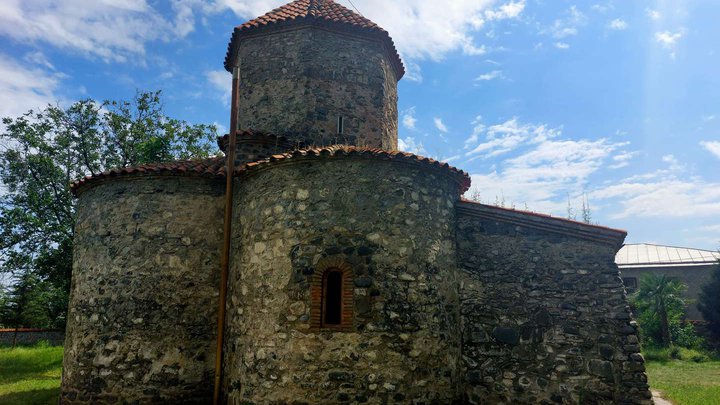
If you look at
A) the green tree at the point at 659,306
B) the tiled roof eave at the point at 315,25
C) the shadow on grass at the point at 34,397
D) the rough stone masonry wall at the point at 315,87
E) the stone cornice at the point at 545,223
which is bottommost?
the shadow on grass at the point at 34,397

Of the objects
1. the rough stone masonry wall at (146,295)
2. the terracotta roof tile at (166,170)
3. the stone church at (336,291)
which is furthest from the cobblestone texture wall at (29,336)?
the terracotta roof tile at (166,170)

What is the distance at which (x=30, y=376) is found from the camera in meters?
15.6

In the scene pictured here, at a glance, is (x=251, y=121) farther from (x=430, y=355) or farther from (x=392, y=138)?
(x=430, y=355)

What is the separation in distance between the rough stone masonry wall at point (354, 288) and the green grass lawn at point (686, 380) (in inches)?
314

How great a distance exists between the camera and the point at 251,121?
11258mm

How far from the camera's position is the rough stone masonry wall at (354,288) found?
24.1 ft

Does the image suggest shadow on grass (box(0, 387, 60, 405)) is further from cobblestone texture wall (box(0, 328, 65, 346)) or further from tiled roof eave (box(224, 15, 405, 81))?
cobblestone texture wall (box(0, 328, 65, 346))

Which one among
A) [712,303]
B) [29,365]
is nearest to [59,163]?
[29,365]

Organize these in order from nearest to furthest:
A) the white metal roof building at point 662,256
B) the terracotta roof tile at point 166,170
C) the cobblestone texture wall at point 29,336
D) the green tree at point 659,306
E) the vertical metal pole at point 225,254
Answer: the vertical metal pole at point 225,254 → the terracotta roof tile at point 166,170 → the cobblestone texture wall at point 29,336 → the green tree at point 659,306 → the white metal roof building at point 662,256

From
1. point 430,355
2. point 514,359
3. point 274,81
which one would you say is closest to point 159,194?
point 274,81

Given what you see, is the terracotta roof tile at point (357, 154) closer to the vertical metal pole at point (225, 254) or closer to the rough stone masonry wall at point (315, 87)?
the vertical metal pole at point (225, 254)

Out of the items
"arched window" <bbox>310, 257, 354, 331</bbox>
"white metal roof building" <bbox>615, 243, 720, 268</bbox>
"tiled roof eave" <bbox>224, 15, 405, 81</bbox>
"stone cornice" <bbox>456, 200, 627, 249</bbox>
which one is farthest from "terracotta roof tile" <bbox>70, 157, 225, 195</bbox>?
"white metal roof building" <bbox>615, 243, 720, 268</bbox>

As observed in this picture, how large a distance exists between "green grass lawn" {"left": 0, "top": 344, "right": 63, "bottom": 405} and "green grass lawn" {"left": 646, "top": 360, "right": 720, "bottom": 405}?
15.8 metres

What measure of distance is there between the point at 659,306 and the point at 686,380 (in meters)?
11.0
